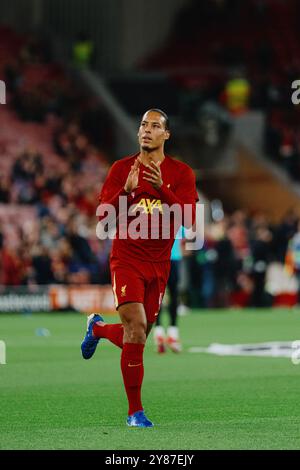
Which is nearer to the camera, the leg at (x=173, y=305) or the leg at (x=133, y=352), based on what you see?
the leg at (x=133, y=352)

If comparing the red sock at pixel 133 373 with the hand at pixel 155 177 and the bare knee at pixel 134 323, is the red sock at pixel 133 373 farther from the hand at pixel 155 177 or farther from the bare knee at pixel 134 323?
the hand at pixel 155 177

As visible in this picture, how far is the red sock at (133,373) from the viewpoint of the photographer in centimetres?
945

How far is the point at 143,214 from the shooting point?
32.1 ft

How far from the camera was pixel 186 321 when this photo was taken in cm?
2416

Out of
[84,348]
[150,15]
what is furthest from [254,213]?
[84,348]

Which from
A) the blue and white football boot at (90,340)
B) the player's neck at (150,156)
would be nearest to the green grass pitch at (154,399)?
the blue and white football boot at (90,340)

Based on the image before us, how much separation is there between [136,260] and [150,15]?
3194cm

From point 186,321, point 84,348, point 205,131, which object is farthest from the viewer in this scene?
point 205,131

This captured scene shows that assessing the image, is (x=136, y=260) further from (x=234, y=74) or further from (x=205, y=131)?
(x=234, y=74)

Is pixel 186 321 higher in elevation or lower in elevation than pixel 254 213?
lower

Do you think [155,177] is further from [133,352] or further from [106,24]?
[106,24]

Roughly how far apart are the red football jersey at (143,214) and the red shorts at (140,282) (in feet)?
0.21

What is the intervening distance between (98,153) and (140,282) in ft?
81.3

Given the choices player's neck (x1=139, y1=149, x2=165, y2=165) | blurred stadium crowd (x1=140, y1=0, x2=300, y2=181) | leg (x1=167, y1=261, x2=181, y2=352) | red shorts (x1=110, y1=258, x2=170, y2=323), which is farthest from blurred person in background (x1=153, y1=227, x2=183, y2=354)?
blurred stadium crowd (x1=140, y1=0, x2=300, y2=181)
